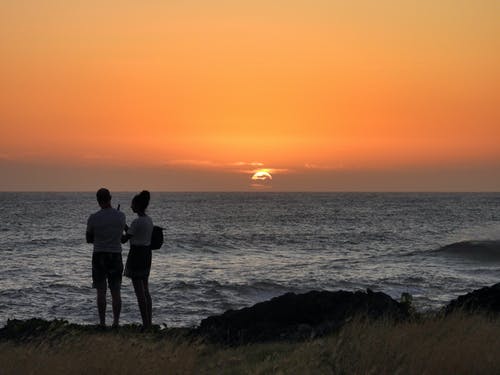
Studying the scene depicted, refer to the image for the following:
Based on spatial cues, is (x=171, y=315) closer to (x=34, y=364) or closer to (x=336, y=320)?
(x=336, y=320)

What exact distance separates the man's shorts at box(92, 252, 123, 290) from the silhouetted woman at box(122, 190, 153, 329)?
0.24 m

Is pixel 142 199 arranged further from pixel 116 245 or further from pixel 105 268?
pixel 105 268

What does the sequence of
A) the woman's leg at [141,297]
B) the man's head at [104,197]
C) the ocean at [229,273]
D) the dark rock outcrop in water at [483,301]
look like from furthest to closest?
the ocean at [229,273] → the dark rock outcrop in water at [483,301] → the woman's leg at [141,297] → the man's head at [104,197]

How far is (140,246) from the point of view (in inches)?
434

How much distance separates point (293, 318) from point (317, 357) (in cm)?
529

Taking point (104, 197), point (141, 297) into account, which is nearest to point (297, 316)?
point (141, 297)

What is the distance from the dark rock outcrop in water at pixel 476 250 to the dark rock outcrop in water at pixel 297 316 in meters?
27.8

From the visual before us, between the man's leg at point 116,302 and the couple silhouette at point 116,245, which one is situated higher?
the couple silhouette at point 116,245

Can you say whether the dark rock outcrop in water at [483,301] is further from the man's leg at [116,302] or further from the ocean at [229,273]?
the man's leg at [116,302]

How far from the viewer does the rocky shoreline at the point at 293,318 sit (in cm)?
1124

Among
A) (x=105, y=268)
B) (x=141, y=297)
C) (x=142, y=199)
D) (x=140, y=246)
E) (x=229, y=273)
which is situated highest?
(x=142, y=199)

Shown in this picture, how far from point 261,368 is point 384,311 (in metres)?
4.47

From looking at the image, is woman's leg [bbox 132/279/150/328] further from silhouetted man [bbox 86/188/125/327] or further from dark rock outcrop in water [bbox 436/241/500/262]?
dark rock outcrop in water [bbox 436/241/500/262]

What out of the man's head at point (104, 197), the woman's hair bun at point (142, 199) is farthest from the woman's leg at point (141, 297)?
the man's head at point (104, 197)
